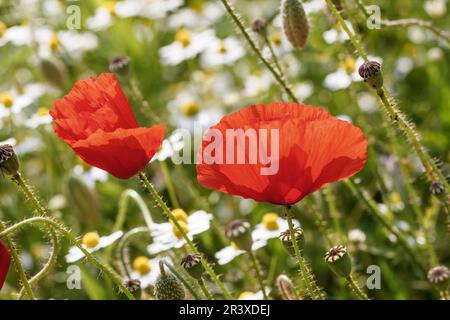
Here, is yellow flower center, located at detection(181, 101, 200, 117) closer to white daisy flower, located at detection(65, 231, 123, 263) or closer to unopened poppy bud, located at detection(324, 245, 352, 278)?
white daisy flower, located at detection(65, 231, 123, 263)

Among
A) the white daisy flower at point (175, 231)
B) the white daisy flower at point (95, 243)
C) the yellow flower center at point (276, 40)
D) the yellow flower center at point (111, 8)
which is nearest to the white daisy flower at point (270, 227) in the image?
the white daisy flower at point (175, 231)

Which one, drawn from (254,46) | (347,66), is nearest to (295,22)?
(254,46)

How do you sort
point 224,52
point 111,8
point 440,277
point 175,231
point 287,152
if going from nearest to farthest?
point 287,152, point 440,277, point 175,231, point 224,52, point 111,8

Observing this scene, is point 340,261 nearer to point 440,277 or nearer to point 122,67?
point 440,277

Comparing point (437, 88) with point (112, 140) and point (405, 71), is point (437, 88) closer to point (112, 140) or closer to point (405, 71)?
point (405, 71)

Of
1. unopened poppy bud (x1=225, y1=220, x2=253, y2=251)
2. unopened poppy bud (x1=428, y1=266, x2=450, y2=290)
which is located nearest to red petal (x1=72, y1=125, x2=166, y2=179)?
unopened poppy bud (x1=225, y1=220, x2=253, y2=251)
